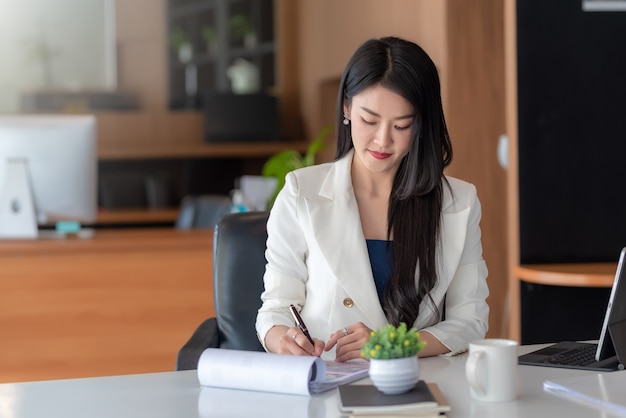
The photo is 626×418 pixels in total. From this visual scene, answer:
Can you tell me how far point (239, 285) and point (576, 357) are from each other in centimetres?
96

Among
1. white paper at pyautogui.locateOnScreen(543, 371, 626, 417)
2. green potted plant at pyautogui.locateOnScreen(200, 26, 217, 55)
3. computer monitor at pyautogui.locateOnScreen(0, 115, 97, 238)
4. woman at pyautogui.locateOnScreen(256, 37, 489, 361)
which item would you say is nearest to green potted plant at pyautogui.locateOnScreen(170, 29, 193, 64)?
green potted plant at pyautogui.locateOnScreen(200, 26, 217, 55)

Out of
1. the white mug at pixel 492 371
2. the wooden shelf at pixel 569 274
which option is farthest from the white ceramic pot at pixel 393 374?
the wooden shelf at pixel 569 274

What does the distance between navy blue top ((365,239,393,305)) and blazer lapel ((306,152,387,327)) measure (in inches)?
1.5

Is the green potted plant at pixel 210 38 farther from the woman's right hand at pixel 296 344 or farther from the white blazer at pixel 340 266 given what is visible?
the woman's right hand at pixel 296 344

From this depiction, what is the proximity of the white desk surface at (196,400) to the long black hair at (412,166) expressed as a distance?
0.37 meters

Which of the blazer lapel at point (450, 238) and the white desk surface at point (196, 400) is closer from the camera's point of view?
the white desk surface at point (196, 400)

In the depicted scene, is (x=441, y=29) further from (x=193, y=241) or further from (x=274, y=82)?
(x=274, y=82)

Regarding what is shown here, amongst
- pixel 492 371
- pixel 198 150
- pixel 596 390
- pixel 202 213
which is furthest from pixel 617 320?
pixel 198 150

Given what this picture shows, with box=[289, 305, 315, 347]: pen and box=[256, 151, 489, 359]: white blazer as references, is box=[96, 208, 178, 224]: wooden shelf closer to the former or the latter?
box=[256, 151, 489, 359]: white blazer

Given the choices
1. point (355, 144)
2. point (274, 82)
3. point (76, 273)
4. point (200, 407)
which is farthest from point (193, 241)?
point (274, 82)

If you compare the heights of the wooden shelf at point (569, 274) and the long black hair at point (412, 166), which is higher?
the long black hair at point (412, 166)

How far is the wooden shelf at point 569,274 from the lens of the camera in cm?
308

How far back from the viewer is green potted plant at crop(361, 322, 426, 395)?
1.50 metres

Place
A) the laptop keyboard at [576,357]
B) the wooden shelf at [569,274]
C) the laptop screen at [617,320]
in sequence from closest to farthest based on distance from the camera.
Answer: the laptop screen at [617,320] < the laptop keyboard at [576,357] < the wooden shelf at [569,274]
